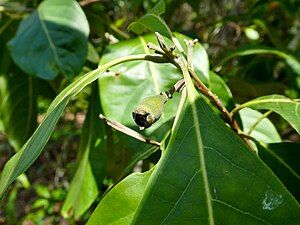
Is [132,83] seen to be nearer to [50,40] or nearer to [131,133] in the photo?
[131,133]

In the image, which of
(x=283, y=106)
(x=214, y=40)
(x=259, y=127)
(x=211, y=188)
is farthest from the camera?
(x=214, y=40)

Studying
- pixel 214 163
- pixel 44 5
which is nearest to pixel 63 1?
pixel 44 5

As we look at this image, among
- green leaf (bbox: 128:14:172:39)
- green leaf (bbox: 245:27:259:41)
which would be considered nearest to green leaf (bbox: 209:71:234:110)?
green leaf (bbox: 128:14:172:39)

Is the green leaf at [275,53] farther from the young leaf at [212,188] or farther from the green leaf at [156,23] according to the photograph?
the young leaf at [212,188]

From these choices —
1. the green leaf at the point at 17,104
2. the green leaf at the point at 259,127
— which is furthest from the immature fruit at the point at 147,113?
the green leaf at the point at 17,104

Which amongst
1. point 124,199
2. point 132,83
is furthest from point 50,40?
point 124,199

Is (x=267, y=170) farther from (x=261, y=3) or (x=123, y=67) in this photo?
(x=261, y=3)

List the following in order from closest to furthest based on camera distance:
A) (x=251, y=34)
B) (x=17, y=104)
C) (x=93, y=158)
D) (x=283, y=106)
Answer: (x=283, y=106), (x=93, y=158), (x=17, y=104), (x=251, y=34)
